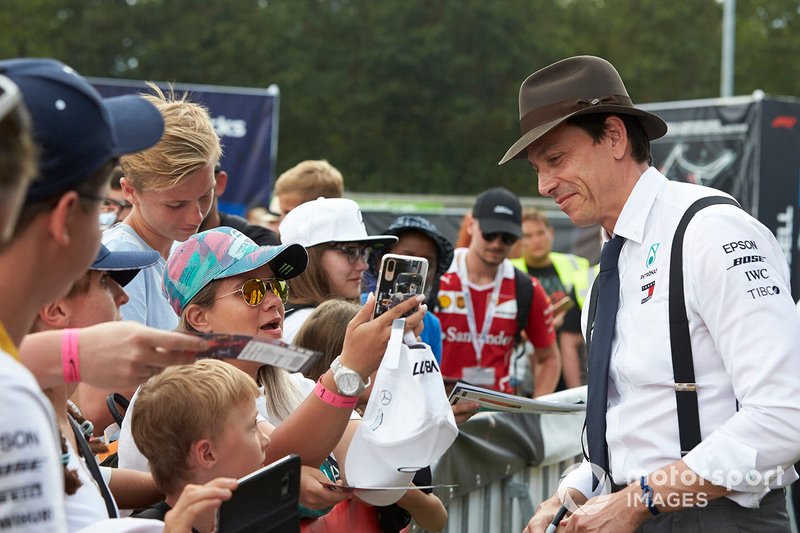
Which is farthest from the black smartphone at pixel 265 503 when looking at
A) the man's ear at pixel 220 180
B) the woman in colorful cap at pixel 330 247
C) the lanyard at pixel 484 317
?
the lanyard at pixel 484 317

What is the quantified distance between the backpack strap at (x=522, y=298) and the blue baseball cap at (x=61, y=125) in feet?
17.0

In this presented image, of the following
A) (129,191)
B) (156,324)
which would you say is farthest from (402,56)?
(156,324)

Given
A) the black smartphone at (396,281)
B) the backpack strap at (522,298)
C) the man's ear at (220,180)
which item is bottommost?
the backpack strap at (522,298)

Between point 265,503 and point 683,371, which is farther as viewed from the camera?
point 683,371

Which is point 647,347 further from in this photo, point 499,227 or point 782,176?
point 782,176

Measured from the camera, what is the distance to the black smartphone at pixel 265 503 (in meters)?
2.13

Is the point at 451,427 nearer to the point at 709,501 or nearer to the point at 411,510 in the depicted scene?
the point at 411,510

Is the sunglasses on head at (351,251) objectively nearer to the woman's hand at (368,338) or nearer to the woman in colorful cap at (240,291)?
the woman in colorful cap at (240,291)

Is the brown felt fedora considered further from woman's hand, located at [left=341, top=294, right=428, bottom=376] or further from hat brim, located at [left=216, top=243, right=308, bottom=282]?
hat brim, located at [left=216, top=243, right=308, bottom=282]

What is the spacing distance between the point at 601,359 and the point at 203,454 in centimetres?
114

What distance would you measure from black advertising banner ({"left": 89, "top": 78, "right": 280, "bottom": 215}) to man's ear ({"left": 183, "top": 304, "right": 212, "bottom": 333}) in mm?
7325

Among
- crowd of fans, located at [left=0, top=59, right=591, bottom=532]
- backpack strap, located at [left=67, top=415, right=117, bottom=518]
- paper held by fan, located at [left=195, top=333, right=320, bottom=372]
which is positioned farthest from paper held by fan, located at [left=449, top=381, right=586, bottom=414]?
paper held by fan, located at [left=195, top=333, right=320, bottom=372]

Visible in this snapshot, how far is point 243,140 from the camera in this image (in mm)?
10633

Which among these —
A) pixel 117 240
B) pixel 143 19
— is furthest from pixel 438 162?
pixel 117 240
